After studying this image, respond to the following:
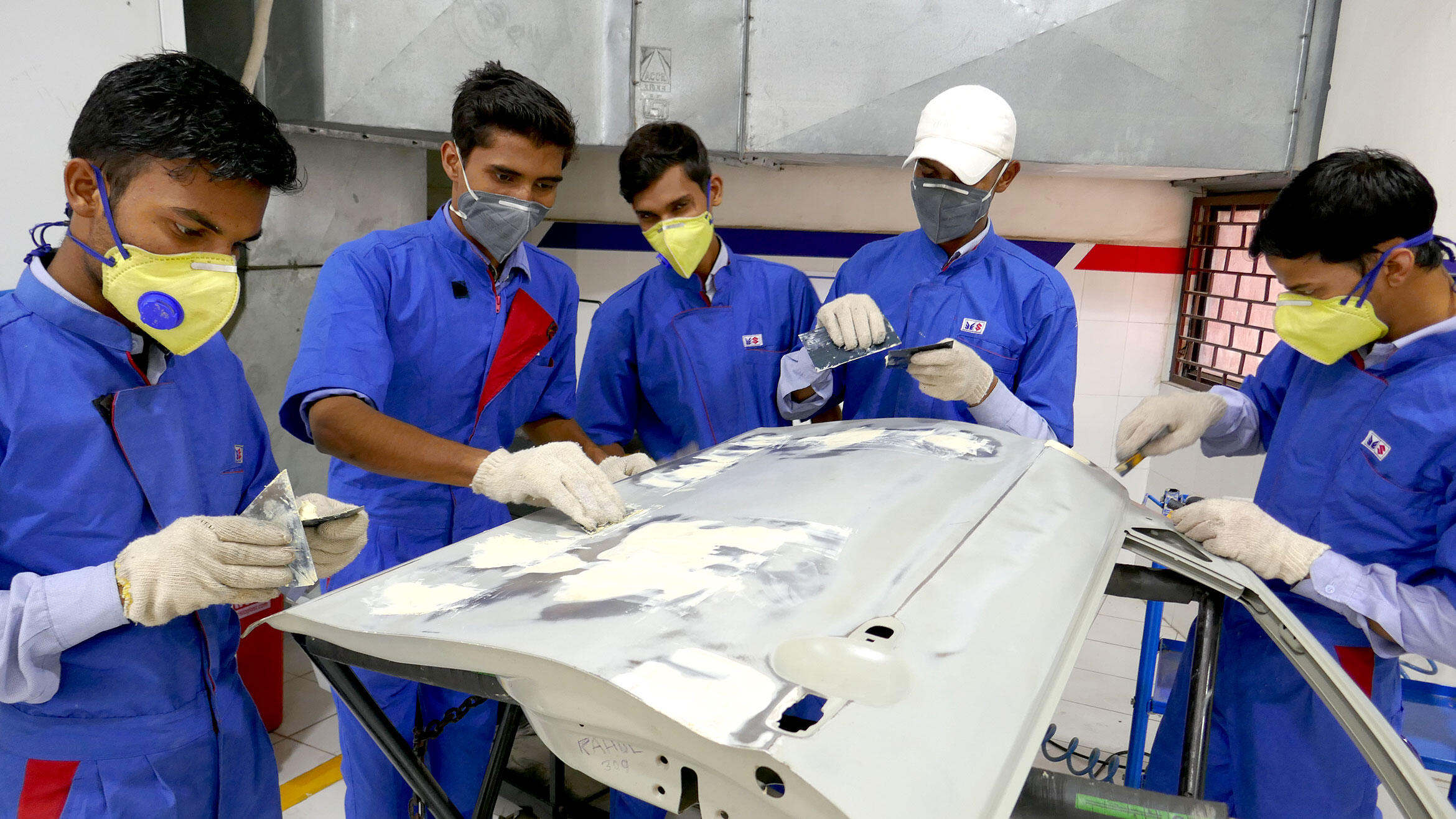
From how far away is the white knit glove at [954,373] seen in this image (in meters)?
1.74

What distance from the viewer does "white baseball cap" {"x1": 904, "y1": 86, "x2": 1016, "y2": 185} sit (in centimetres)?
192

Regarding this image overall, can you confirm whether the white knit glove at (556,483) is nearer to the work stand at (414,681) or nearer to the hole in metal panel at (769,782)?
the work stand at (414,681)

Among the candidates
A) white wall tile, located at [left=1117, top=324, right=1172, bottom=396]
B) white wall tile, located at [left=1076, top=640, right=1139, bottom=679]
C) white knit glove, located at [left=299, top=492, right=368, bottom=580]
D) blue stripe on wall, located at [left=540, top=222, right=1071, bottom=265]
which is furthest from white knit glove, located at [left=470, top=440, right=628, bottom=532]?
white wall tile, located at [left=1117, top=324, right=1172, bottom=396]

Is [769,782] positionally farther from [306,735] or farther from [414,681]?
[306,735]

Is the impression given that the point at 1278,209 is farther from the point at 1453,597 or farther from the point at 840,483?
the point at 840,483

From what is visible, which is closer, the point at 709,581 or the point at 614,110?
the point at 709,581

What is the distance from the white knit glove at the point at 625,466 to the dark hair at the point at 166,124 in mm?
850

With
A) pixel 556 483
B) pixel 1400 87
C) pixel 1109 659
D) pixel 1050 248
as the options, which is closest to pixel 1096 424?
pixel 1050 248

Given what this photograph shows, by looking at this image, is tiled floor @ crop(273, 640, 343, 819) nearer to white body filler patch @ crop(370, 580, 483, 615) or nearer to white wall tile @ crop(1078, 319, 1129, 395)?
white body filler patch @ crop(370, 580, 483, 615)

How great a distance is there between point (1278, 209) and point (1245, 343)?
2925mm

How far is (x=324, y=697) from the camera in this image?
319 centimetres

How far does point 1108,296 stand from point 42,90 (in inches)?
169

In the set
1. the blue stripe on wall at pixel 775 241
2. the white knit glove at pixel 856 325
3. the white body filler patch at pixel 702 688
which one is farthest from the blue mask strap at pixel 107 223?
the blue stripe on wall at pixel 775 241

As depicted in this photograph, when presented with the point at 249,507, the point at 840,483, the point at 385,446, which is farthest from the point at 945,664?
the point at 385,446
